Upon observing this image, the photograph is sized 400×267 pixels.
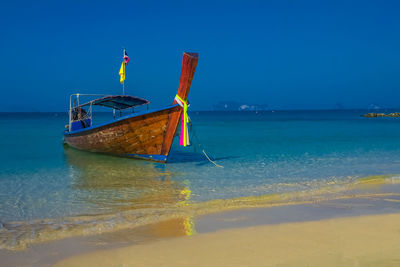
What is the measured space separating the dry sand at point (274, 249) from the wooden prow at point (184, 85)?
19.6 feet

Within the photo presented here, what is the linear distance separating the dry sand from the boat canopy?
10.3m

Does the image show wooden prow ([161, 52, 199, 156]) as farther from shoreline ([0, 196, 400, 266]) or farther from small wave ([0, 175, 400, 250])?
shoreline ([0, 196, 400, 266])

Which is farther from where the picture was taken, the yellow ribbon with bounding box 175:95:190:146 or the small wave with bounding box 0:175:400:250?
the yellow ribbon with bounding box 175:95:190:146

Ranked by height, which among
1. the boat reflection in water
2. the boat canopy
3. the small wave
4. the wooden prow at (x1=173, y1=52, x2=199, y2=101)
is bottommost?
the boat reflection in water

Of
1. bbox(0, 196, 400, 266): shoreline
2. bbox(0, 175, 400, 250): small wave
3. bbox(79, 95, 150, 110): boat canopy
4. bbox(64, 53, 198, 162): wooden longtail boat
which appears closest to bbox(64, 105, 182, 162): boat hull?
bbox(64, 53, 198, 162): wooden longtail boat

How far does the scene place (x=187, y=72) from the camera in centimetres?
1040

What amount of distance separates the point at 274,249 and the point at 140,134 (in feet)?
27.4

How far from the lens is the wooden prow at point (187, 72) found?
1020cm

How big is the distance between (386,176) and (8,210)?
8.88 m

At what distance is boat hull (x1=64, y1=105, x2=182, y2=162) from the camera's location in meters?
11.4

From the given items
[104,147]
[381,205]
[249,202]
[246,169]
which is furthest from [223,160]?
[381,205]

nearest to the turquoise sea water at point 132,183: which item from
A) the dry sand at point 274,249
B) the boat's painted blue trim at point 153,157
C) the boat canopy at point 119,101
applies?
the boat's painted blue trim at point 153,157

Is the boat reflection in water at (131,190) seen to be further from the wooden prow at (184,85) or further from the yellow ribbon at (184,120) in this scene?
the wooden prow at (184,85)

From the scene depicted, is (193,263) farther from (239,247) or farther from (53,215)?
(53,215)
